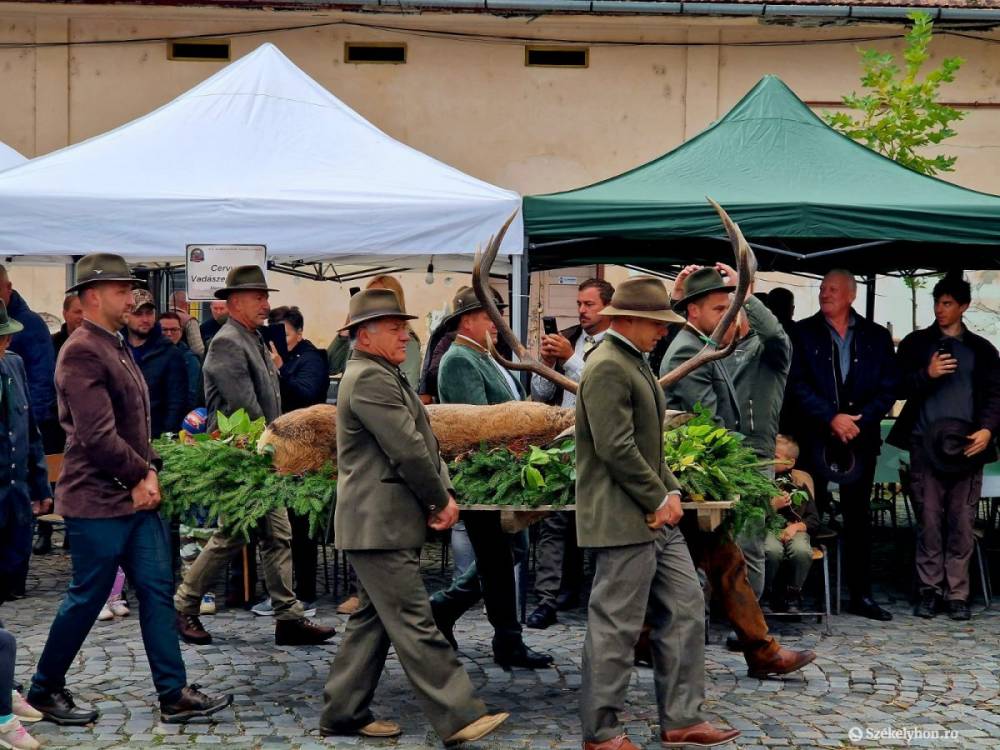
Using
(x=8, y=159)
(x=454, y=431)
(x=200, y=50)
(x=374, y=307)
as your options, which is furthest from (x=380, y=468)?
(x=200, y=50)

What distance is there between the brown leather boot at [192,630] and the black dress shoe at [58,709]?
144 centimetres

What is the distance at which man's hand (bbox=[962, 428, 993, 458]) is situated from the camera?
8.37 meters

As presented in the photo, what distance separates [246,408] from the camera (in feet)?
24.1

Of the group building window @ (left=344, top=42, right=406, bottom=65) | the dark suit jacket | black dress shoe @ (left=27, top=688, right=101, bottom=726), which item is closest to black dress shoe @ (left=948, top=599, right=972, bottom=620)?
the dark suit jacket

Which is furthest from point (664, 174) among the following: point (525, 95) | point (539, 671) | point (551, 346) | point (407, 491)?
point (525, 95)

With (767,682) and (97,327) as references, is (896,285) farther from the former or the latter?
(97,327)

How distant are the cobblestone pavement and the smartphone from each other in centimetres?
202

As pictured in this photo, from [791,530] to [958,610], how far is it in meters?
1.17

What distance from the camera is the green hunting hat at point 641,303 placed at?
5.43 metres

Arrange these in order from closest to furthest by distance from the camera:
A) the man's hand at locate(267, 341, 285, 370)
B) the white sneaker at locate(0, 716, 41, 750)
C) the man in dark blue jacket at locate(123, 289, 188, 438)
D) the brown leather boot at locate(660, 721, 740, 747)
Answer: the white sneaker at locate(0, 716, 41, 750) → the brown leather boot at locate(660, 721, 740, 747) → the man in dark blue jacket at locate(123, 289, 188, 438) → the man's hand at locate(267, 341, 285, 370)

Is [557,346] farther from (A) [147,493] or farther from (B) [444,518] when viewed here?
(A) [147,493]

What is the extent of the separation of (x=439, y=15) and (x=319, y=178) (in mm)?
9415

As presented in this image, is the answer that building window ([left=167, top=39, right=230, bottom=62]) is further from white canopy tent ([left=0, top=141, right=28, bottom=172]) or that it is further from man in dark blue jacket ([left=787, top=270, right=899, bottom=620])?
man in dark blue jacket ([left=787, top=270, right=899, bottom=620])

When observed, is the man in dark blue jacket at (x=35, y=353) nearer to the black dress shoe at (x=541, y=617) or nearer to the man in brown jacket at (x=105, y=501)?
the man in brown jacket at (x=105, y=501)
